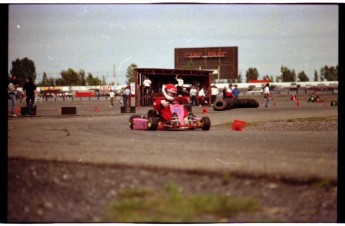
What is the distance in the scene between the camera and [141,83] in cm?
3912

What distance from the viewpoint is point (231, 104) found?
96.4 ft

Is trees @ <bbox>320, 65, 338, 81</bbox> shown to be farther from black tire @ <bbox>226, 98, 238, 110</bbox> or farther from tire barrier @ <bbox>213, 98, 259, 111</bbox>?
black tire @ <bbox>226, 98, 238, 110</bbox>

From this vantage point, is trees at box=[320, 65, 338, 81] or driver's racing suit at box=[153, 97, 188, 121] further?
driver's racing suit at box=[153, 97, 188, 121]

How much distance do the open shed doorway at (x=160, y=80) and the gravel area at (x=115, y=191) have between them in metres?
29.7

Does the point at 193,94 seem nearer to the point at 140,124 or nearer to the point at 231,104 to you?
the point at 231,104

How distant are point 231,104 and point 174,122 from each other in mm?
Result: 14778

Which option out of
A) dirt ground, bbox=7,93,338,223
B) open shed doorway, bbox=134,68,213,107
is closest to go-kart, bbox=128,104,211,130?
dirt ground, bbox=7,93,338,223

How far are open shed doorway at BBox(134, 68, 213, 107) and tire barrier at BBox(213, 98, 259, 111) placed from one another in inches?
350

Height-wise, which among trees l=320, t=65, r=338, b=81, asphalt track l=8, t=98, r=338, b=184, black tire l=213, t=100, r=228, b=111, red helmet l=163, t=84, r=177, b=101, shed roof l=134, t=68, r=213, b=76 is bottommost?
asphalt track l=8, t=98, r=338, b=184

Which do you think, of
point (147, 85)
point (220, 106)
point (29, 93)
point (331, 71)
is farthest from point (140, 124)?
point (147, 85)

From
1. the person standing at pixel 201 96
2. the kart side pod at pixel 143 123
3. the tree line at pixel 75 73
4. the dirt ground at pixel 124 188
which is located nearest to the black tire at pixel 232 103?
the tree line at pixel 75 73

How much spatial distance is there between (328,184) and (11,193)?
4.82m

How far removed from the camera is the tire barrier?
2842 centimetres

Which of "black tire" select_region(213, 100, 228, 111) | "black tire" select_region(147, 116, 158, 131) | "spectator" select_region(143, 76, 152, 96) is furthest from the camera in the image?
"spectator" select_region(143, 76, 152, 96)
